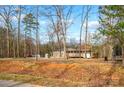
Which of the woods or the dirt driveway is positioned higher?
the woods

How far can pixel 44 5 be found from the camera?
899 centimetres

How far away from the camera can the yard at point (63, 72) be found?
8969 mm

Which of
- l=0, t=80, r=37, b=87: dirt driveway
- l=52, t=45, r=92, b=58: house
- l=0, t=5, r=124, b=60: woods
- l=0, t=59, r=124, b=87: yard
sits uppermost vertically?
l=0, t=5, r=124, b=60: woods

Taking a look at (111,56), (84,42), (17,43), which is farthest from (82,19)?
(17,43)

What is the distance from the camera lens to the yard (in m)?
8.97

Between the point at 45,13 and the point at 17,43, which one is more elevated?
the point at 45,13

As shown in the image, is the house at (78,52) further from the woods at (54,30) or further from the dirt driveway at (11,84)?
the dirt driveway at (11,84)

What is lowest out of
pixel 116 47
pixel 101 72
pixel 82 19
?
pixel 101 72

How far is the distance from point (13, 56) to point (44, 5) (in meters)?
1.51

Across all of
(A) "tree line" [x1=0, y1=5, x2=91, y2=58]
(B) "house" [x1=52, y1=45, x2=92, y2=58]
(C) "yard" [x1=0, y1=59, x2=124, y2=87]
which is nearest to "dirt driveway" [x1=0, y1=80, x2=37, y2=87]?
(C) "yard" [x1=0, y1=59, x2=124, y2=87]

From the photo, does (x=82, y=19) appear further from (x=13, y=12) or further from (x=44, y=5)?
(x=13, y=12)

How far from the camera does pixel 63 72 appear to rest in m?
9.30

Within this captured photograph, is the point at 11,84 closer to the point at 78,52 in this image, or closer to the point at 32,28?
the point at 32,28

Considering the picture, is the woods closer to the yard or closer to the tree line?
the tree line
